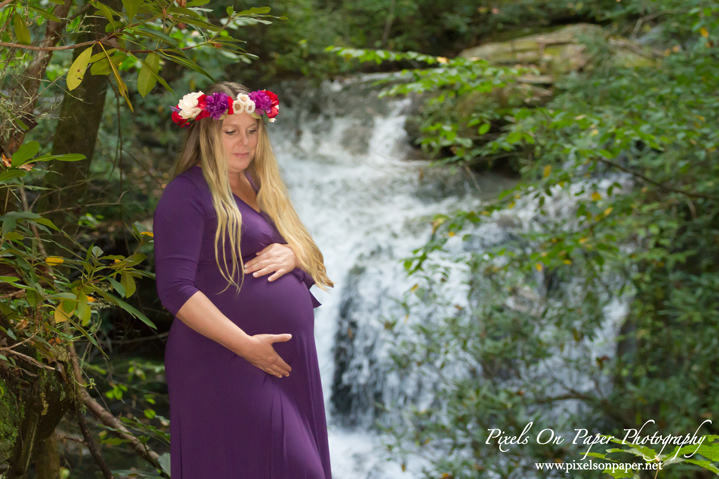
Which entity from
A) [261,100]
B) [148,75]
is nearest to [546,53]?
[261,100]

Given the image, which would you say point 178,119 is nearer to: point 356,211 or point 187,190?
point 187,190

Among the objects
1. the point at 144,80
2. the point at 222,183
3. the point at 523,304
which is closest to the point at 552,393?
the point at 523,304

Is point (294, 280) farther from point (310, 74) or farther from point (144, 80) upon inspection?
point (310, 74)

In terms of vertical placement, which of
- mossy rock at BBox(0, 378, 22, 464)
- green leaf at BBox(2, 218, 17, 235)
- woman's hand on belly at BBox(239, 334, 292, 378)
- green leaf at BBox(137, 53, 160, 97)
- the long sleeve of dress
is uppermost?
green leaf at BBox(137, 53, 160, 97)

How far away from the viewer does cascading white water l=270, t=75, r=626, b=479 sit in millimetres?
4910

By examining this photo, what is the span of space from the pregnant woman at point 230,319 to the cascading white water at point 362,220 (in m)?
1.36

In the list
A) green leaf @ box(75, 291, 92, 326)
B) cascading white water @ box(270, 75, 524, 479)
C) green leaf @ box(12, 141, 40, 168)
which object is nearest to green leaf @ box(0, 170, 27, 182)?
green leaf @ box(12, 141, 40, 168)

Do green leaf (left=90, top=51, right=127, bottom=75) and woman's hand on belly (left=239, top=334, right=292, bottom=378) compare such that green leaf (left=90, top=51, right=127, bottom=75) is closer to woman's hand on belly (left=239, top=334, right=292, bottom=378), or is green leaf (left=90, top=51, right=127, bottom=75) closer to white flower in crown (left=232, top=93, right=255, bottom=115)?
white flower in crown (left=232, top=93, right=255, bottom=115)

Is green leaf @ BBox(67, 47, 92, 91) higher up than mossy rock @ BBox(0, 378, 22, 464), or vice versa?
green leaf @ BBox(67, 47, 92, 91)

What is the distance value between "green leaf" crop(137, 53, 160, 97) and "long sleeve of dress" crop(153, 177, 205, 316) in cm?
27

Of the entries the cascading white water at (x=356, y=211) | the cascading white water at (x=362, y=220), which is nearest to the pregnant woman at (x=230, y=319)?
the cascading white water at (x=362, y=220)

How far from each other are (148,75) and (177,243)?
40cm

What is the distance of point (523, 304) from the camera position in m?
4.89

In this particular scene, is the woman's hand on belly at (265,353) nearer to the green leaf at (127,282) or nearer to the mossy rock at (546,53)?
the green leaf at (127,282)
